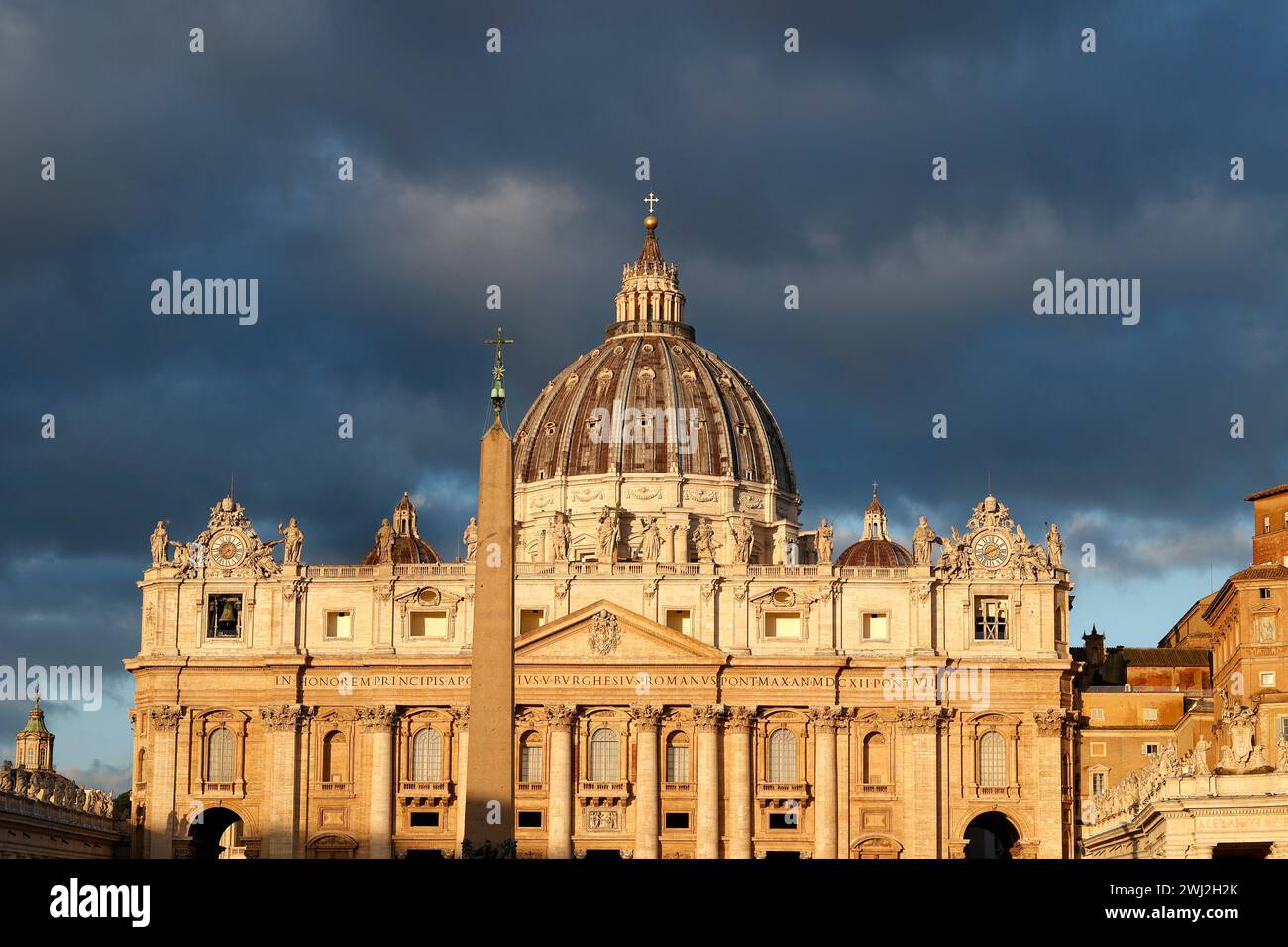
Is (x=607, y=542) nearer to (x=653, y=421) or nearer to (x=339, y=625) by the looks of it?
(x=339, y=625)

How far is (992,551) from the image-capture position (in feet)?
434

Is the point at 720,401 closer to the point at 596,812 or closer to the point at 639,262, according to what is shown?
the point at 639,262

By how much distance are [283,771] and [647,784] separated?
17.8 m

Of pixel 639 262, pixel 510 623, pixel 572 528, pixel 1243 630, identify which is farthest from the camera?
pixel 639 262

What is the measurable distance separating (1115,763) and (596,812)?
2664 centimetres

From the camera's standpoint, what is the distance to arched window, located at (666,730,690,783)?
428 feet

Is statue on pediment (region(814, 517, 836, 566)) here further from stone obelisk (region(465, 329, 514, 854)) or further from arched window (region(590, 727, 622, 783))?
stone obelisk (region(465, 329, 514, 854))

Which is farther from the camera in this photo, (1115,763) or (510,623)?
(1115,763)

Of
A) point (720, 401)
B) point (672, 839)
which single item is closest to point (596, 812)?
point (672, 839)

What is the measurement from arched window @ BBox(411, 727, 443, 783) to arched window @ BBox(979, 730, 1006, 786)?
87.3 feet

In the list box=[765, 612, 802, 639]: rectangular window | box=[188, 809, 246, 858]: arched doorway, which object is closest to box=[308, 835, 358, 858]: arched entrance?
box=[188, 809, 246, 858]: arched doorway
